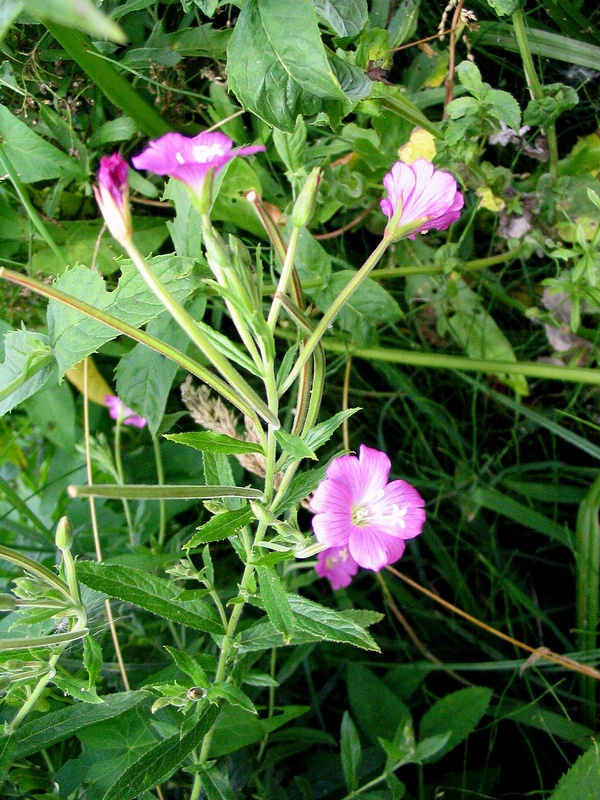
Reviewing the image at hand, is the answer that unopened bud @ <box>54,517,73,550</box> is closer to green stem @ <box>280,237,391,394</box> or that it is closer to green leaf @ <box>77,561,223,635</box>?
green leaf @ <box>77,561,223,635</box>

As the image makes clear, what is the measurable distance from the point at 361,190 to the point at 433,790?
0.96m

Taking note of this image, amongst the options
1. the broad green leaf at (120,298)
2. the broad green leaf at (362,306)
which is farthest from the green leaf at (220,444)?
the broad green leaf at (362,306)

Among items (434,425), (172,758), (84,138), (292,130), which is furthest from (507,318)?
(172,758)

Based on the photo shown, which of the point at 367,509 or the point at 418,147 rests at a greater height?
the point at 418,147

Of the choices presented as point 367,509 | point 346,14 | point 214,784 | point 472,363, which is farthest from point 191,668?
point 346,14

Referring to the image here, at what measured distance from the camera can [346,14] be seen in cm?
77

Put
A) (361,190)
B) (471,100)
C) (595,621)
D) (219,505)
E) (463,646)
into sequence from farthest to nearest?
(463,646) → (595,621) → (361,190) → (471,100) → (219,505)

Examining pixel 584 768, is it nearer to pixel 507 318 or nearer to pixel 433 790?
pixel 433 790

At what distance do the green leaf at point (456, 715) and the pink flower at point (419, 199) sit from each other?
0.81 meters

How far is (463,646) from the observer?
1280mm

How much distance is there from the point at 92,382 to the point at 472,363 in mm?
650

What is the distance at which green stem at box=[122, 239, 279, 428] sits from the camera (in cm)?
50

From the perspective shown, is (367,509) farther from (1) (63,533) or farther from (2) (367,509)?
(1) (63,533)

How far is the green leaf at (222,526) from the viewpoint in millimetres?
618
